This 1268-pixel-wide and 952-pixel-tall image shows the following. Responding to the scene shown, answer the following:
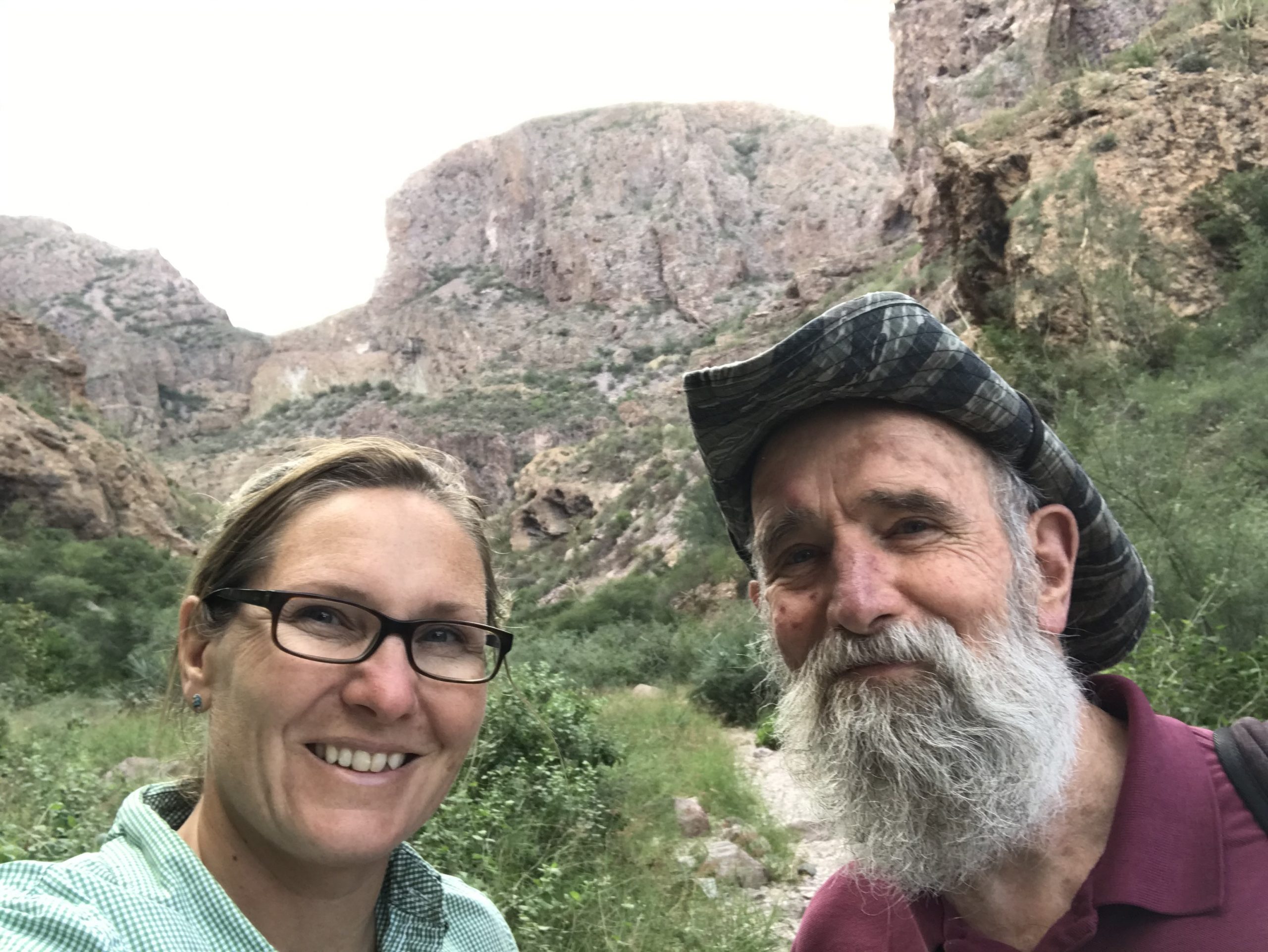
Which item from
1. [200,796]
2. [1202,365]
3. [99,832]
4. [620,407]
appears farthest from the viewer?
[620,407]

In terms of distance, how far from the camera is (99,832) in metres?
2.95

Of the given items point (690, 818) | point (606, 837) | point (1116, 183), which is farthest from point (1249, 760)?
point (1116, 183)

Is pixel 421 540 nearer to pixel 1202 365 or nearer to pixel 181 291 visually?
pixel 1202 365

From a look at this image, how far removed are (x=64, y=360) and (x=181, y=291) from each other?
71.1 metres

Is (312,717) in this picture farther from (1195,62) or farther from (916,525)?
(1195,62)

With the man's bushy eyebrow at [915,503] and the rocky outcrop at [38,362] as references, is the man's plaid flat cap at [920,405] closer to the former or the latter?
the man's bushy eyebrow at [915,503]

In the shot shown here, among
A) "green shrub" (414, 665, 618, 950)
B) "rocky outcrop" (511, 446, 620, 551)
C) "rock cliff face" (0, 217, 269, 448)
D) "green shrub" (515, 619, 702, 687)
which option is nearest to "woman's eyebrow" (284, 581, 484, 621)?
"green shrub" (414, 665, 618, 950)

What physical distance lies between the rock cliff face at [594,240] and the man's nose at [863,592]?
62.7 meters

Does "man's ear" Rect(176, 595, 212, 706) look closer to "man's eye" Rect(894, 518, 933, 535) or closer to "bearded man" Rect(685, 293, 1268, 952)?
"bearded man" Rect(685, 293, 1268, 952)

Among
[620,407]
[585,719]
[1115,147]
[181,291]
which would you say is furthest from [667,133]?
[585,719]

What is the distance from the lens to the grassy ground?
2.94m

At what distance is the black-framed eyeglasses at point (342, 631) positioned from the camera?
3.65ft

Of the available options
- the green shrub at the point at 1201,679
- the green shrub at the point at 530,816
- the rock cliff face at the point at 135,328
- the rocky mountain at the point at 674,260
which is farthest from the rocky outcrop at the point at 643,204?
the green shrub at the point at 1201,679

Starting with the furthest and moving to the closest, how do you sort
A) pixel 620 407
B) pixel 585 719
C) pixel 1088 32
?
pixel 620 407
pixel 1088 32
pixel 585 719
